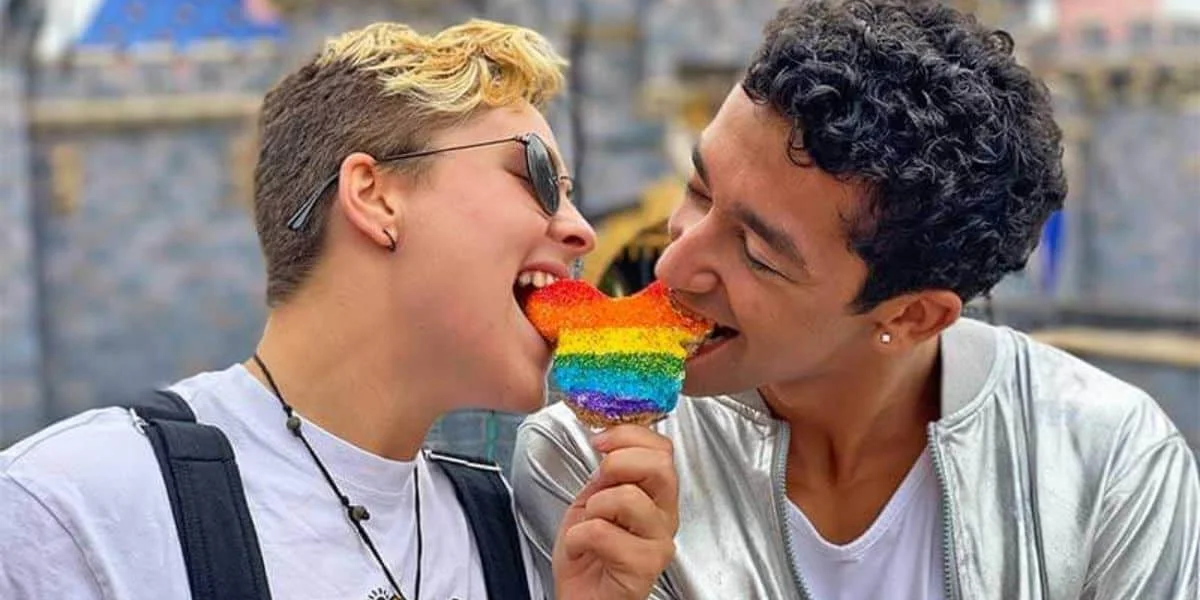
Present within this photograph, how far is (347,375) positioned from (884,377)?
848 mm

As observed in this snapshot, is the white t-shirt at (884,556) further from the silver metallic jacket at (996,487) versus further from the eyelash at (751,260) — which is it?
the eyelash at (751,260)

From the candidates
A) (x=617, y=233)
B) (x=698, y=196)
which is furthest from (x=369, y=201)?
(x=617, y=233)

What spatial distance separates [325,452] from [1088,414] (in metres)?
1.16

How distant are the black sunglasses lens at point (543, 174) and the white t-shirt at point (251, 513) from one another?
434 millimetres

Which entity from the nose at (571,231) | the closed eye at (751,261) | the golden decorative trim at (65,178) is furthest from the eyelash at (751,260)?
the golden decorative trim at (65,178)

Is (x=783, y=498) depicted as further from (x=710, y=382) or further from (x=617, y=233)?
(x=617, y=233)

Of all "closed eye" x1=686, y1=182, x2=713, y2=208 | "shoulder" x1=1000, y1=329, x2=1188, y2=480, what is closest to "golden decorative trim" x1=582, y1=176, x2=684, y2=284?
"closed eye" x1=686, y1=182, x2=713, y2=208

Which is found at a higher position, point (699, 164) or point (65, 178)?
point (699, 164)

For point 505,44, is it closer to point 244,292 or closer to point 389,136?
point 389,136

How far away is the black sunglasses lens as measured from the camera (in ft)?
6.46

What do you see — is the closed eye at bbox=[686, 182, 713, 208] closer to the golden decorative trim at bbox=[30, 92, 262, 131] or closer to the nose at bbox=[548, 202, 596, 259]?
the nose at bbox=[548, 202, 596, 259]

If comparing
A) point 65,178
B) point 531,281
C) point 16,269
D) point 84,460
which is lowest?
point 16,269

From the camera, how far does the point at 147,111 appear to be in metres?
13.0

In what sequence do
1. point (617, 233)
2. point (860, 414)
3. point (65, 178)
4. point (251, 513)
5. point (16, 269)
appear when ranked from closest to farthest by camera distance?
point (251, 513) → point (860, 414) → point (617, 233) → point (16, 269) → point (65, 178)
